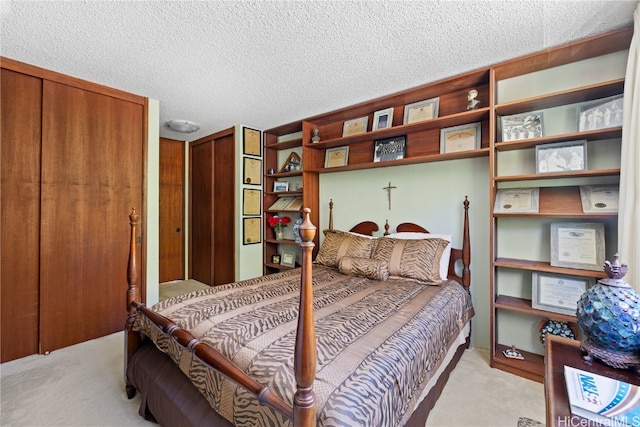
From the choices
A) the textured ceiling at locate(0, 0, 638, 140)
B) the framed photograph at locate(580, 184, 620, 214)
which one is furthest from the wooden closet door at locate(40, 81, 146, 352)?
the framed photograph at locate(580, 184, 620, 214)

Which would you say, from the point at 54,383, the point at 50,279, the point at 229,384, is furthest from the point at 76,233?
the point at 229,384

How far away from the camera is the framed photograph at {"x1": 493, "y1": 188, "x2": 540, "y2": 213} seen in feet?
7.03

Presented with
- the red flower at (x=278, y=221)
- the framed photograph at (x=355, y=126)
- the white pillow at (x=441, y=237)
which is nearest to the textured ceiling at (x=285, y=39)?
the framed photograph at (x=355, y=126)

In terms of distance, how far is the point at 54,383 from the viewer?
77.4 inches

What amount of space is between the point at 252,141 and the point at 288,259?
1839 millimetres

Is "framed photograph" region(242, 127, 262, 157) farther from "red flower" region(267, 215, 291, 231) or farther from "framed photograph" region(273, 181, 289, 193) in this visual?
"red flower" region(267, 215, 291, 231)

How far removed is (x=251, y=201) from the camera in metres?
4.07

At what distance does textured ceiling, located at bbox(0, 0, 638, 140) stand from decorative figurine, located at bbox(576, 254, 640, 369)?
1643mm

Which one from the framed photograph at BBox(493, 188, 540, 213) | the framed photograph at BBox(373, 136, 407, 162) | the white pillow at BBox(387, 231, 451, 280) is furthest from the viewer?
the framed photograph at BBox(373, 136, 407, 162)

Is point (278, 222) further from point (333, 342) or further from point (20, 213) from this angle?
point (333, 342)

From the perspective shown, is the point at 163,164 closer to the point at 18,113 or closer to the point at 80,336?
the point at 18,113

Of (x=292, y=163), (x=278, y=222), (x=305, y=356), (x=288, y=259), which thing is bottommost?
(x=288, y=259)

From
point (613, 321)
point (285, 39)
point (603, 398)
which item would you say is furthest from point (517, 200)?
point (285, 39)

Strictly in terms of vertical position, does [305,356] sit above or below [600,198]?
below
